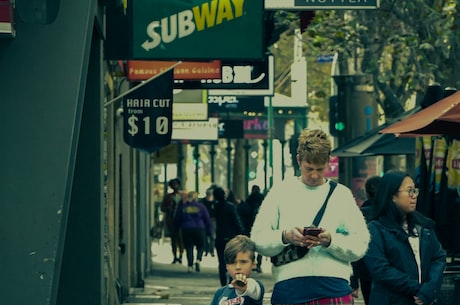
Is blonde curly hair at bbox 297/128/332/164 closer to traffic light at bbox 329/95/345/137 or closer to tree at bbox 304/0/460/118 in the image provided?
tree at bbox 304/0/460/118

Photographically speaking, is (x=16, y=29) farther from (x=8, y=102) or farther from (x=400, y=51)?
(x=400, y=51)

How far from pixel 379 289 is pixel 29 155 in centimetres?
248

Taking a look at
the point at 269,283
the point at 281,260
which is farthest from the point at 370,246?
the point at 269,283

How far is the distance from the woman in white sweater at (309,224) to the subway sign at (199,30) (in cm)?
373

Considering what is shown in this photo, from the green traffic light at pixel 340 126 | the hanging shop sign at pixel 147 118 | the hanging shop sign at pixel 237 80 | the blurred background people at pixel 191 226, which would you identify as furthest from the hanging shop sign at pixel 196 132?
the hanging shop sign at pixel 147 118

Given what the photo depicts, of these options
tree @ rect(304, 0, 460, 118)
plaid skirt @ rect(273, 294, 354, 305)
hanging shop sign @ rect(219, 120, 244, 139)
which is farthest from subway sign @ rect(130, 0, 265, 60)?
hanging shop sign @ rect(219, 120, 244, 139)

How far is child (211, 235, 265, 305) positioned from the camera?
26.3 ft

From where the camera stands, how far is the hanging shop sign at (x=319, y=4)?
12.9m

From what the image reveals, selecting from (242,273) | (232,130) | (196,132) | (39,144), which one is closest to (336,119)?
(196,132)

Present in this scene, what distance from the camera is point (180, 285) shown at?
82.5 feet

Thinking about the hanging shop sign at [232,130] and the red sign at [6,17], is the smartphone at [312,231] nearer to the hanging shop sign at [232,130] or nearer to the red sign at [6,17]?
the red sign at [6,17]

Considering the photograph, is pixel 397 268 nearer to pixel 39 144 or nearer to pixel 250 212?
pixel 39 144

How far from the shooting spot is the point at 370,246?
29.9 ft

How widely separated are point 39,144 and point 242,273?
1.33 meters
